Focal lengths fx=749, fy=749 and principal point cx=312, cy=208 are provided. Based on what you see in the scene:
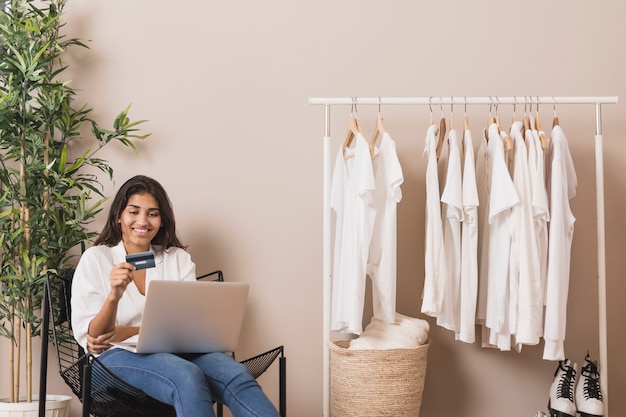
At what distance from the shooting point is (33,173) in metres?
3.15

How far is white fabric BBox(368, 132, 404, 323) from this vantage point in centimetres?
291

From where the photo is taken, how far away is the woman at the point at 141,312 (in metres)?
2.35

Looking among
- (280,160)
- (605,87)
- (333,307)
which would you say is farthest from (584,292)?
(280,160)

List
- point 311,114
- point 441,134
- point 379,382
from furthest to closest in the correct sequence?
point 311,114 → point 441,134 → point 379,382

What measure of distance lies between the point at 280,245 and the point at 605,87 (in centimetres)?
167

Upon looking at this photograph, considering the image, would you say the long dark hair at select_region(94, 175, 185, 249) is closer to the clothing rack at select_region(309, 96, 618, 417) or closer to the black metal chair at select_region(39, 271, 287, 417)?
the black metal chair at select_region(39, 271, 287, 417)

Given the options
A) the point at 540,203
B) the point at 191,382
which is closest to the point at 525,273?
the point at 540,203

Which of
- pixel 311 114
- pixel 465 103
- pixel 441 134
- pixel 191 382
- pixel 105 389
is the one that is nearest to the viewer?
pixel 191 382

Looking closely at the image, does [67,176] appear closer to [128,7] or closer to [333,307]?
[128,7]

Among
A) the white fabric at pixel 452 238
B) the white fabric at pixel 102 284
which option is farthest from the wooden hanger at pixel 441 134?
the white fabric at pixel 102 284

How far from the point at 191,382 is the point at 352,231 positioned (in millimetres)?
939

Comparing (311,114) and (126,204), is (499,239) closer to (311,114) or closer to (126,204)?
(311,114)

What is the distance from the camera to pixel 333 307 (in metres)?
3.01

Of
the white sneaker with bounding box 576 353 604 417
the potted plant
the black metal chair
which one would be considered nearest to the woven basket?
the black metal chair
